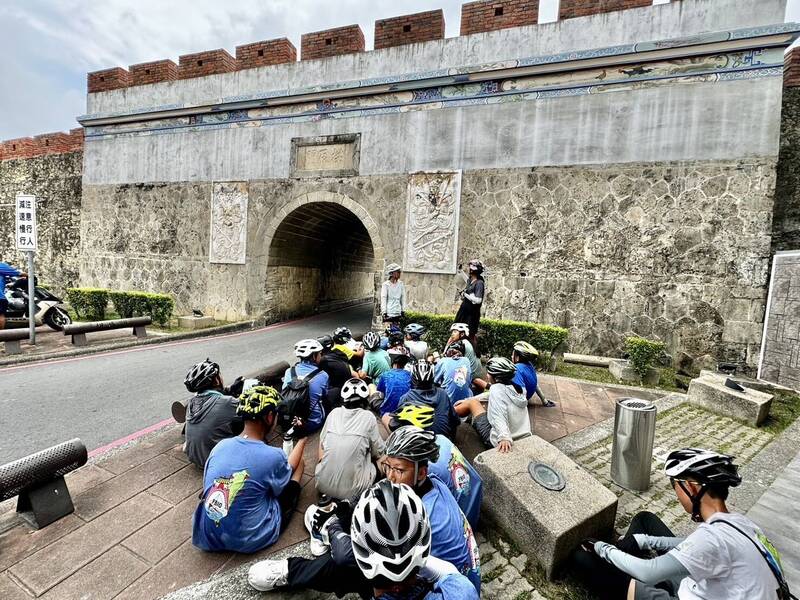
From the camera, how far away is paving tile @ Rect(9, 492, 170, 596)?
2158 millimetres

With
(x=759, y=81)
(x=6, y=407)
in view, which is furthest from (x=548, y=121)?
(x=6, y=407)

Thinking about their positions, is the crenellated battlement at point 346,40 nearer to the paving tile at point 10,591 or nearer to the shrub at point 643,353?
the shrub at point 643,353

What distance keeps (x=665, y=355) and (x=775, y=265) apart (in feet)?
8.10

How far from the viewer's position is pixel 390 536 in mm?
1391

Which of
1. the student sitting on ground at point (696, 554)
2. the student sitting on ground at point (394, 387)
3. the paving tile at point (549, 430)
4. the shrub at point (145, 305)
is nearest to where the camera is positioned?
the student sitting on ground at point (696, 554)

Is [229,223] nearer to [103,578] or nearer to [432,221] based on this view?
[432,221]

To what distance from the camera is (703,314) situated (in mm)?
7645

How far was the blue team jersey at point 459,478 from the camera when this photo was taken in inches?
95.8

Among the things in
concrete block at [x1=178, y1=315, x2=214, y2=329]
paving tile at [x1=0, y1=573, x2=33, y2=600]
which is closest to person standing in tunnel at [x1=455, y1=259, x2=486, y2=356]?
paving tile at [x1=0, y1=573, x2=33, y2=600]

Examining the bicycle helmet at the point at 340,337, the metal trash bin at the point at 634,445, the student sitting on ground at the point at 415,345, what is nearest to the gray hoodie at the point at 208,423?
the bicycle helmet at the point at 340,337

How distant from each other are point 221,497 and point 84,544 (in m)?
1.12

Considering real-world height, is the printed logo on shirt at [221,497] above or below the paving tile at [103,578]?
above

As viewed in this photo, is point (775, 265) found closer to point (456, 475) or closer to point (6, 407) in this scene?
point (456, 475)

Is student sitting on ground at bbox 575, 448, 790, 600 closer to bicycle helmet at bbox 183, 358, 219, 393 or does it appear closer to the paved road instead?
bicycle helmet at bbox 183, 358, 219, 393
